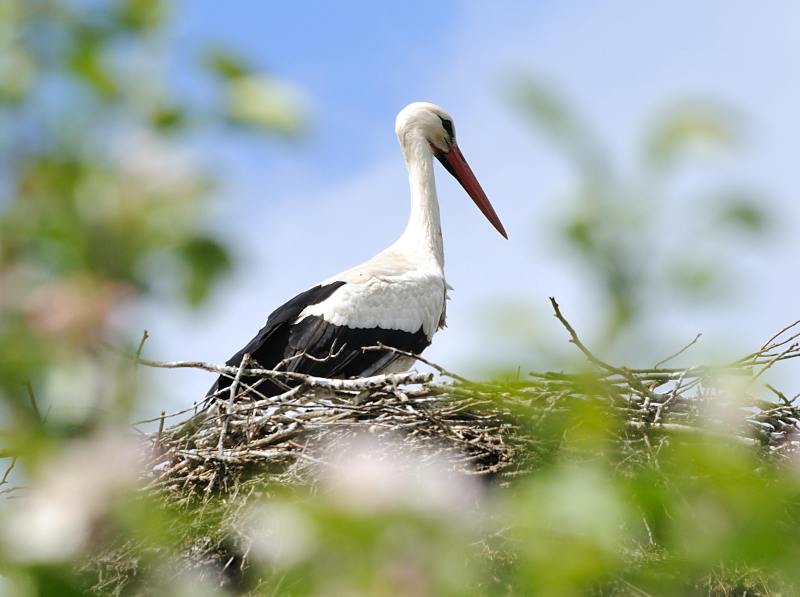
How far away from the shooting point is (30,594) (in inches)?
32.1

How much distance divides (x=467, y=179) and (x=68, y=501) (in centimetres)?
661

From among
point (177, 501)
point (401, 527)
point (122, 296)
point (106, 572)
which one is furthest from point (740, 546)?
point (177, 501)

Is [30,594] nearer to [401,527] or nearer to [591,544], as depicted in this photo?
[401,527]

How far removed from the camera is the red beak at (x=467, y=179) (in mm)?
7289

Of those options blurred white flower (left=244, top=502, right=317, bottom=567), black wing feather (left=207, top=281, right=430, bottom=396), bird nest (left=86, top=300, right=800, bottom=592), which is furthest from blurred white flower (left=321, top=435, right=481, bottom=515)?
black wing feather (left=207, top=281, right=430, bottom=396)

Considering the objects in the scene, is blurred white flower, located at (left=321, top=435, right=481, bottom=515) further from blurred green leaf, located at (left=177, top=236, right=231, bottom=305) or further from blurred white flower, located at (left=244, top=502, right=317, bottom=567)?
blurred green leaf, located at (left=177, top=236, right=231, bottom=305)

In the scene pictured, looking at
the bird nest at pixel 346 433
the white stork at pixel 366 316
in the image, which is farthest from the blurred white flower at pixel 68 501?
the white stork at pixel 366 316

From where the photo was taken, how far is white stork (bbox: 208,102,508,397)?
18.3 feet

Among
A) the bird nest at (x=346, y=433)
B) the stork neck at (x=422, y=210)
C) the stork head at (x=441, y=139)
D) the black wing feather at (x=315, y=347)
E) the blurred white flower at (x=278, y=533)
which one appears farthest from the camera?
A: the stork head at (x=441, y=139)

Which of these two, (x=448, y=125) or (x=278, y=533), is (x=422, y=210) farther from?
(x=278, y=533)

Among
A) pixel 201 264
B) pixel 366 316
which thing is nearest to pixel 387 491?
pixel 201 264

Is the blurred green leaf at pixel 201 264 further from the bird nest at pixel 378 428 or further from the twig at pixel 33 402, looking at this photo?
the bird nest at pixel 378 428

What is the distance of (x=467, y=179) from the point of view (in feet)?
24.0

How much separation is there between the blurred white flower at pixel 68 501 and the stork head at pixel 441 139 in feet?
20.8
